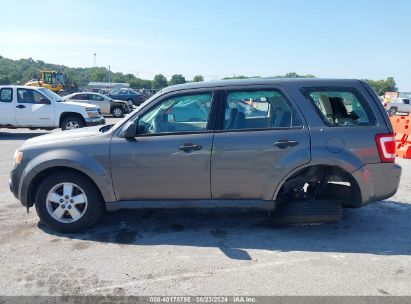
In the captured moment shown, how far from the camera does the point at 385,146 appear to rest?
409 centimetres

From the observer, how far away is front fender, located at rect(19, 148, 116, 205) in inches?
164

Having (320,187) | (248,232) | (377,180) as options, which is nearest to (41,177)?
(248,232)

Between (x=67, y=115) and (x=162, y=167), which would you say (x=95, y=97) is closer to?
(x=67, y=115)

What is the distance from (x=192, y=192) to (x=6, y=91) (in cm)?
1121

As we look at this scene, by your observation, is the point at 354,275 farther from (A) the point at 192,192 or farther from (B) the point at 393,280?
(A) the point at 192,192

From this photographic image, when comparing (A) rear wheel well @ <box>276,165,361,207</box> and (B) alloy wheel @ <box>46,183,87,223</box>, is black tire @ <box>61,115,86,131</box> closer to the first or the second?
(B) alloy wheel @ <box>46,183,87,223</box>

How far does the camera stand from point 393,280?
10.7 ft

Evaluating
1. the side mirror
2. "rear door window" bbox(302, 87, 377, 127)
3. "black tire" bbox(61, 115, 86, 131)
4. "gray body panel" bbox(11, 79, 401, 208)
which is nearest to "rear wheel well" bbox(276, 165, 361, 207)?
"gray body panel" bbox(11, 79, 401, 208)

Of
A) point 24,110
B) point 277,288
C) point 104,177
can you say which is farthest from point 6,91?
point 277,288

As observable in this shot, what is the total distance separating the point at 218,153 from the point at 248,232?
1063mm

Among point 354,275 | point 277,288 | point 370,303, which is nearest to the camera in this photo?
point 370,303

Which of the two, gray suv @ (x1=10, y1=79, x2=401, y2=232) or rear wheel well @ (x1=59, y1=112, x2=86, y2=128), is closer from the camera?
gray suv @ (x1=10, y1=79, x2=401, y2=232)

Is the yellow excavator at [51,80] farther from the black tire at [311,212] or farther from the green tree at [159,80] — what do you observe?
the green tree at [159,80]

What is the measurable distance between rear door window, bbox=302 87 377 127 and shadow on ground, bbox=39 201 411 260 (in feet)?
4.33
